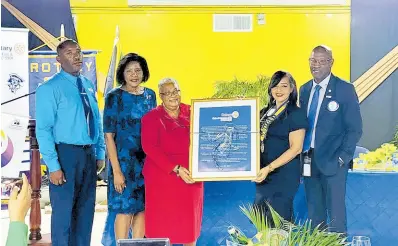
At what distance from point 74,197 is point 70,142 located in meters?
0.38

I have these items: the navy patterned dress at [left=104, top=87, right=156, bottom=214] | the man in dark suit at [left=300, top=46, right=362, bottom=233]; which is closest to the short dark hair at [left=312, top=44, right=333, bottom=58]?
the man in dark suit at [left=300, top=46, right=362, bottom=233]

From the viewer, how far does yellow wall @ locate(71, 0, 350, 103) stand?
4297mm

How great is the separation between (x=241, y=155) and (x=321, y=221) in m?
0.74

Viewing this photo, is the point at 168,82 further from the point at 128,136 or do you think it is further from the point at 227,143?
the point at 227,143

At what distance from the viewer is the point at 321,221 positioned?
429 cm

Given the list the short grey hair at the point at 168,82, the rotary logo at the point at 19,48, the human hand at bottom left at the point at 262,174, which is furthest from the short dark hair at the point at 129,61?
the human hand at bottom left at the point at 262,174

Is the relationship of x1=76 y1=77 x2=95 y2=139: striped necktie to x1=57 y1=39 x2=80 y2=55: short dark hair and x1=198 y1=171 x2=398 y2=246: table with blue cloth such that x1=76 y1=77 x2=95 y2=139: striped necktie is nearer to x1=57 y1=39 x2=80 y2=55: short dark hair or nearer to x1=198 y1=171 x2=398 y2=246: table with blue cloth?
x1=57 y1=39 x2=80 y2=55: short dark hair

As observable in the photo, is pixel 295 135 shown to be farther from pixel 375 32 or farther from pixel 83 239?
pixel 83 239

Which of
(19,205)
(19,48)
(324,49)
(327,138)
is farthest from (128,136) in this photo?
(19,205)

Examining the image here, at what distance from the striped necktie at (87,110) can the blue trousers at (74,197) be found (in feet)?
0.39

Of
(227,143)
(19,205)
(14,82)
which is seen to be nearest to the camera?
(19,205)

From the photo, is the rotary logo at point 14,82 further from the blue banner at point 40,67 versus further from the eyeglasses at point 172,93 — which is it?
the eyeglasses at point 172,93

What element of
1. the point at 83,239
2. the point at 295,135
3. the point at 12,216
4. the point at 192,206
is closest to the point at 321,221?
the point at 295,135

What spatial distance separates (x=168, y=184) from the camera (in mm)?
4254
